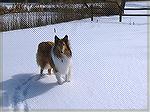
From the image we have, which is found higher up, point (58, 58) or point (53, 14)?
point (53, 14)

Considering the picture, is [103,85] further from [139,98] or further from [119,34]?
[119,34]

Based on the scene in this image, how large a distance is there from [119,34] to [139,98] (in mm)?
7590

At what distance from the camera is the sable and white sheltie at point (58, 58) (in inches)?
219

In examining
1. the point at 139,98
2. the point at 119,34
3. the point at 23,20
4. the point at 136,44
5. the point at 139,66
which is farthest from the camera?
the point at 23,20

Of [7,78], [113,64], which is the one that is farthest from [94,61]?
[7,78]

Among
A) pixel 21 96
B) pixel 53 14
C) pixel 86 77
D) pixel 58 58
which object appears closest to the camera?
pixel 21 96

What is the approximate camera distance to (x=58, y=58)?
577 centimetres

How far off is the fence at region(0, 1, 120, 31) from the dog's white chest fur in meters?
9.26

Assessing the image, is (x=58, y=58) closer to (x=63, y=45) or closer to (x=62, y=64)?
(x=62, y=64)

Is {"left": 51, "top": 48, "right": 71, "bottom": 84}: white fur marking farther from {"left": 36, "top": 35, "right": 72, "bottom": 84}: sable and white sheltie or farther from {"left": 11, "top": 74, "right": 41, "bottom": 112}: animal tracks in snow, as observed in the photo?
{"left": 11, "top": 74, "right": 41, "bottom": 112}: animal tracks in snow

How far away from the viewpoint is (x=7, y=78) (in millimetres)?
6590

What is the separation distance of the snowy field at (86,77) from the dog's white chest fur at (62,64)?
262mm

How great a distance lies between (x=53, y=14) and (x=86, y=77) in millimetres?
10959

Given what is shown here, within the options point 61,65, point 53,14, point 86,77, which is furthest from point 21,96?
point 53,14
